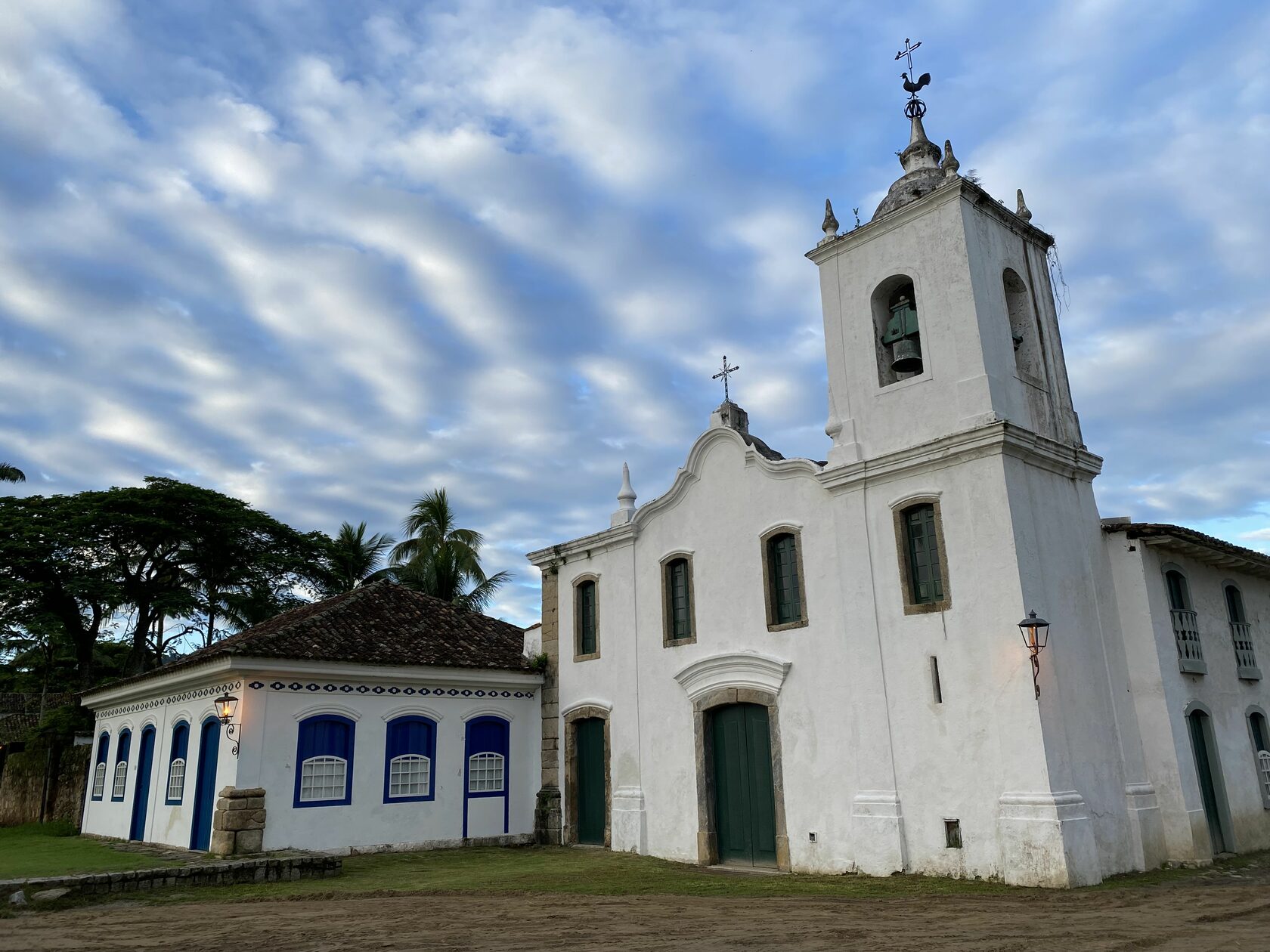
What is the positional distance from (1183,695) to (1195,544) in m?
2.03

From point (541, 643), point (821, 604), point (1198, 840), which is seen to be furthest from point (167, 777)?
point (1198, 840)

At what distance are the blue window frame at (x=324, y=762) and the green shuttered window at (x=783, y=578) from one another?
7.16 m

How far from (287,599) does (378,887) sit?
22618 mm

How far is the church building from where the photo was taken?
11.1 metres

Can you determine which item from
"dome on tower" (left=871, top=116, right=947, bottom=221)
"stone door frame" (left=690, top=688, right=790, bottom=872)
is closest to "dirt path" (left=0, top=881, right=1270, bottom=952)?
"stone door frame" (left=690, top=688, right=790, bottom=872)

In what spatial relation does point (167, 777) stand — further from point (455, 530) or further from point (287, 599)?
point (287, 599)

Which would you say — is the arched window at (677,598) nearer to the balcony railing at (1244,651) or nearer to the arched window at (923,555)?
the arched window at (923,555)

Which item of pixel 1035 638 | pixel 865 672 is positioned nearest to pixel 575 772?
pixel 865 672

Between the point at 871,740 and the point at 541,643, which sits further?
the point at 541,643

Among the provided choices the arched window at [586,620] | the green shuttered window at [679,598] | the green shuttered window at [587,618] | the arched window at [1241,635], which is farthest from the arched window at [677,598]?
the arched window at [1241,635]

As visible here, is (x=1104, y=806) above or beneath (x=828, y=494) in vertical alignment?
beneath

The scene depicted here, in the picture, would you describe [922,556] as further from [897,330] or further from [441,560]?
[441,560]

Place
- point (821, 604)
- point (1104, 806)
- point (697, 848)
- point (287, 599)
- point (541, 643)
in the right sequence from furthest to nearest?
point (287, 599) → point (541, 643) → point (697, 848) → point (821, 604) → point (1104, 806)

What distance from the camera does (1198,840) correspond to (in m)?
11.5
